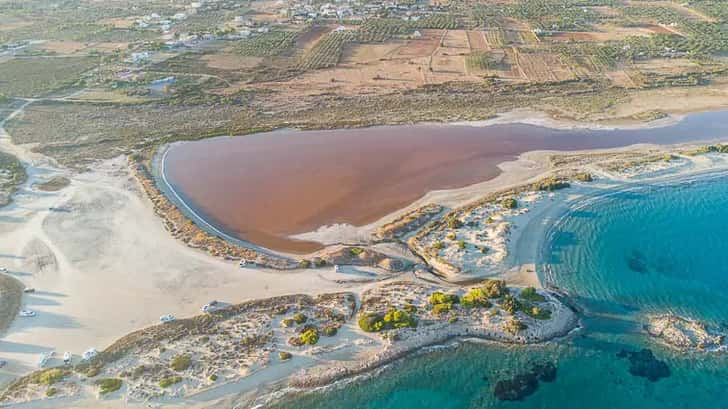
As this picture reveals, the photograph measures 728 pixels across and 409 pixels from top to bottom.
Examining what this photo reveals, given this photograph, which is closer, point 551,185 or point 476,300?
point 476,300

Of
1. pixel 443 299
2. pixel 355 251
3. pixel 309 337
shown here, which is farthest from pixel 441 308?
pixel 309 337

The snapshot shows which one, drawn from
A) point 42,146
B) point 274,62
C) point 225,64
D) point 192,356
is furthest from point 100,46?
point 192,356

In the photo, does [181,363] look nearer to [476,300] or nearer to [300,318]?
[300,318]

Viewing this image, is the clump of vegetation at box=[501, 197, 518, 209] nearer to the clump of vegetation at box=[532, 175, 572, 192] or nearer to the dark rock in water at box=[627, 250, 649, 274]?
the clump of vegetation at box=[532, 175, 572, 192]

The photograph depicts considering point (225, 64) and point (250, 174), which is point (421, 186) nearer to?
point (250, 174)

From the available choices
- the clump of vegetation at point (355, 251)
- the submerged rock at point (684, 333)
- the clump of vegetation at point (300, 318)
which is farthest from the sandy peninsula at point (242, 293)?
the submerged rock at point (684, 333)

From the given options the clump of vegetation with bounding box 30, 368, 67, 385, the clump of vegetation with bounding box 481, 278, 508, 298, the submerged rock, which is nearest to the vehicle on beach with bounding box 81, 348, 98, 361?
the clump of vegetation with bounding box 30, 368, 67, 385

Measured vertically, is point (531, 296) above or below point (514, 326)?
above

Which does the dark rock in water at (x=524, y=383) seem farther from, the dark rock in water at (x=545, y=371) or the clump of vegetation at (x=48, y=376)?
the clump of vegetation at (x=48, y=376)
